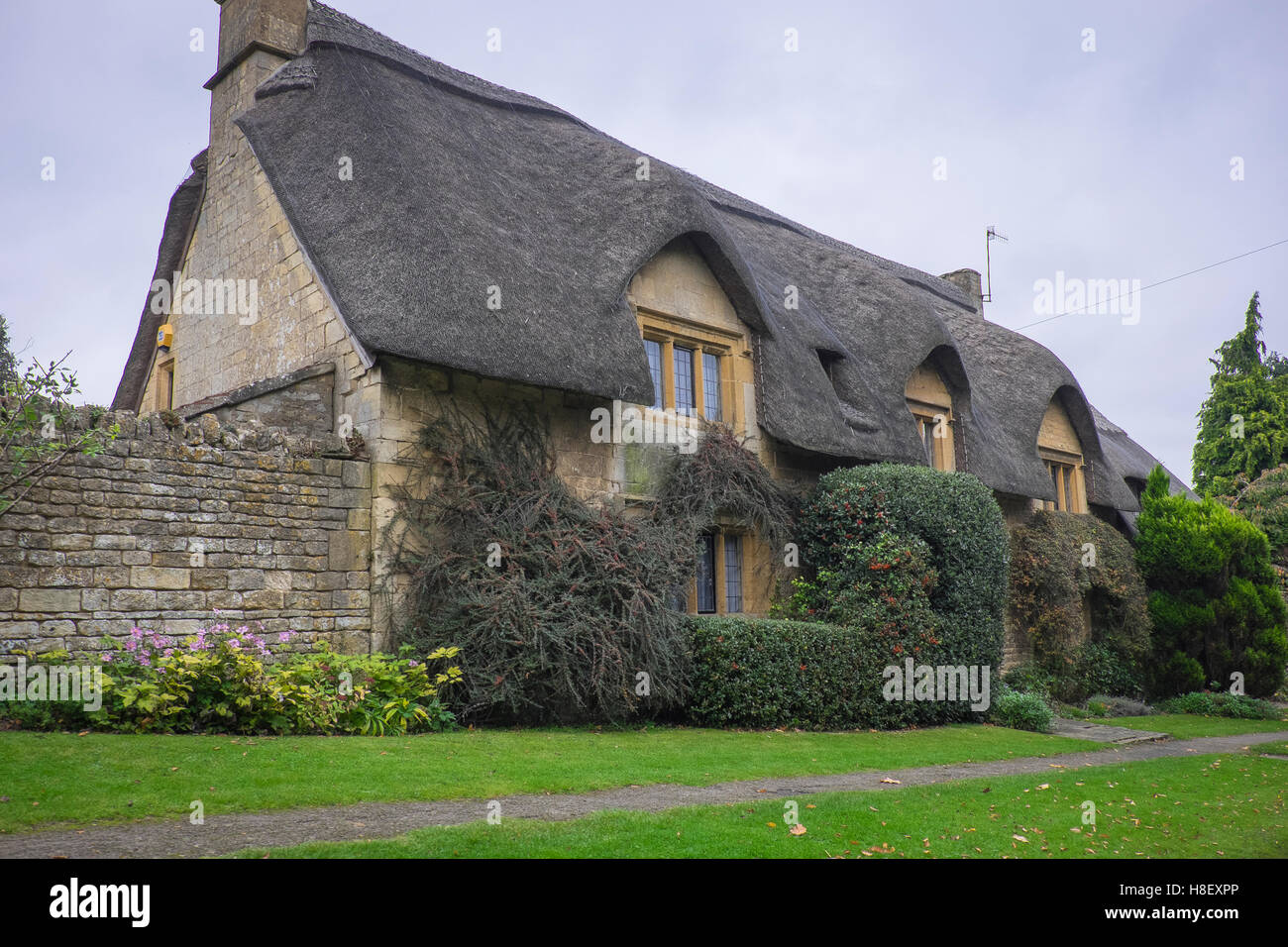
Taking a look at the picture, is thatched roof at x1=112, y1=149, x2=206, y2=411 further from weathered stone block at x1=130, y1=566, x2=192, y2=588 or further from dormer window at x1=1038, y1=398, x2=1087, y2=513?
dormer window at x1=1038, y1=398, x2=1087, y2=513

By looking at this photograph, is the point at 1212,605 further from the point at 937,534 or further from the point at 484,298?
the point at 484,298

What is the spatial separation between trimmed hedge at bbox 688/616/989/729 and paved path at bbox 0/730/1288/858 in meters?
2.57

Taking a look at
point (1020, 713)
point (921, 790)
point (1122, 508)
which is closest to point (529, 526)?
point (921, 790)

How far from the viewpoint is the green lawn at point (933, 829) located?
4898 mm

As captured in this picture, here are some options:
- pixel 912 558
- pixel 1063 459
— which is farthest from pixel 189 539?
pixel 1063 459

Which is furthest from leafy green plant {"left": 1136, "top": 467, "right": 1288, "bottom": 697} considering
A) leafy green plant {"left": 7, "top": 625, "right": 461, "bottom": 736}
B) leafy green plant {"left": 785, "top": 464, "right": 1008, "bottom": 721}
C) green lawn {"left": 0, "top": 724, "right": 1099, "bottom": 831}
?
leafy green plant {"left": 7, "top": 625, "right": 461, "bottom": 736}

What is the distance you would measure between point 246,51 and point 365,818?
36.7ft

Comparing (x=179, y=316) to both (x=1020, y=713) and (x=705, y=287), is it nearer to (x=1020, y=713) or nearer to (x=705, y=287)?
(x=705, y=287)

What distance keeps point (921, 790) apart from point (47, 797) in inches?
221

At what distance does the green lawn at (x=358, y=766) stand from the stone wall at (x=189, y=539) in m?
1.44

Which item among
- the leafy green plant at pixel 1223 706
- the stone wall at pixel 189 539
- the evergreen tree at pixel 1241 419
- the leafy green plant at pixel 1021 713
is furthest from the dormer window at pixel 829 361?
the evergreen tree at pixel 1241 419

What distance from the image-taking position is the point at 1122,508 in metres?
21.2

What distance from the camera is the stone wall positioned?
7.82 meters

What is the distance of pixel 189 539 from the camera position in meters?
8.66
